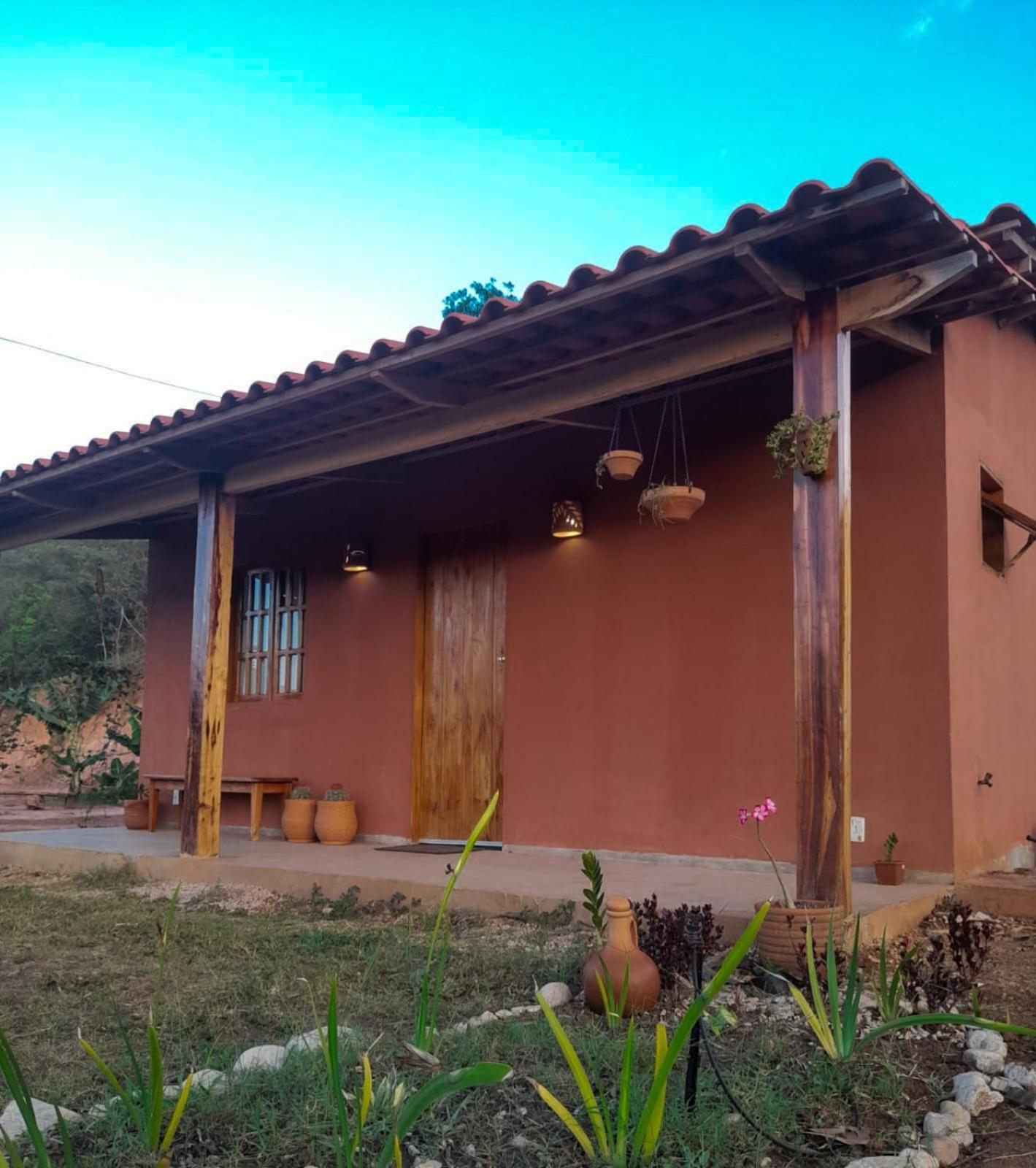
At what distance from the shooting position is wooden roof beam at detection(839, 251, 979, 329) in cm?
399

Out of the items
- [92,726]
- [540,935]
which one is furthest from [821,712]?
[92,726]

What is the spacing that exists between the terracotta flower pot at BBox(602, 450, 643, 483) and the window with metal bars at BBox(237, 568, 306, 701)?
3803 mm

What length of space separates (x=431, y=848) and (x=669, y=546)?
266cm

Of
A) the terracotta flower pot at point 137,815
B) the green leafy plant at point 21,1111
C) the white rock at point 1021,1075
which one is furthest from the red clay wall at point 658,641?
the green leafy plant at point 21,1111

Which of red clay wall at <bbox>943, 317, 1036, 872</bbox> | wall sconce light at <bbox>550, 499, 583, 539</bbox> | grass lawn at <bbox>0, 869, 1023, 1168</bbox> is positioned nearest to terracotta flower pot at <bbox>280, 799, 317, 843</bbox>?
grass lawn at <bbox>0, 869, 1023, 1168</bbox>

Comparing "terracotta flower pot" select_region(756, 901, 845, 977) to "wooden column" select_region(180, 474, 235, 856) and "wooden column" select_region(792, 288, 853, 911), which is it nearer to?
"wooden column" select_region(792, 288, 853, 911)

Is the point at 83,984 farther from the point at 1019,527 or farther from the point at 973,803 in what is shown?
the point at 1019,527

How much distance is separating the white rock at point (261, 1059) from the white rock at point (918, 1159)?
1461mm

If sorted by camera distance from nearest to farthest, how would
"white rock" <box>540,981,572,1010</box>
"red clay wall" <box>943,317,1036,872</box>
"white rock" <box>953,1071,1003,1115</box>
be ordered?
"white rock" <box>953,1071,1003,1115</box> < "white rock" <box>540,981,572,1010</box> < "red clay wall" <box>943,317,1036,872</box>

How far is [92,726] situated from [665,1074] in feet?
63.9

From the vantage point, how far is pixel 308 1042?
291 cm

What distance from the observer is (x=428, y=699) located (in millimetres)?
7773

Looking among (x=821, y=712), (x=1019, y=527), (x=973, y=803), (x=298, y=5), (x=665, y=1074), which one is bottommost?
(x=665, y=1074)

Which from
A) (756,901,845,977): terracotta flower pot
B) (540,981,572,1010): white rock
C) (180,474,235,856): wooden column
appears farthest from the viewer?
(180,474,235,856): wooden column
